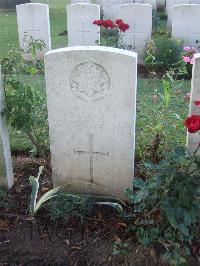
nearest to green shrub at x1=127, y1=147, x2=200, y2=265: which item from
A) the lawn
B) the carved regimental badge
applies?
the carved regimental badge

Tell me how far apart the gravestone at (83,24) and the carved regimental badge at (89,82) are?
17.1 ft

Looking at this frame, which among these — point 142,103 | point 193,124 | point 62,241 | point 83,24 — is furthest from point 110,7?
point 193,124

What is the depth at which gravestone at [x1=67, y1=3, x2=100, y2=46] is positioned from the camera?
7934 mm

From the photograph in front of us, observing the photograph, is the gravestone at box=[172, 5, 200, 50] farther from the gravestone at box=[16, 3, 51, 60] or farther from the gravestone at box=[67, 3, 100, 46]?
the gravestone at box=[16, 3, 51, 60]

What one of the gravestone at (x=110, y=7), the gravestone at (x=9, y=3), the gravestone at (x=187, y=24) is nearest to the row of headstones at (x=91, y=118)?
the gravestone at (x=187, y=24)

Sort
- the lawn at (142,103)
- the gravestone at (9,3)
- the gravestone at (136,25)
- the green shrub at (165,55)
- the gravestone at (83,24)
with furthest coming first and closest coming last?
the gravestone at (9,3), the gravestone at (83,24), the gravestone at (136,25), the green shrub at (165,55), the lawn at (142,103)

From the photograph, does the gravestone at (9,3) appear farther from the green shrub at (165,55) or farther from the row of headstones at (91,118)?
the row of headstones at (91,118)

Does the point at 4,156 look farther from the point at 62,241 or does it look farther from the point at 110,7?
the point at 110,7

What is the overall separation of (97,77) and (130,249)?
1.24 meters

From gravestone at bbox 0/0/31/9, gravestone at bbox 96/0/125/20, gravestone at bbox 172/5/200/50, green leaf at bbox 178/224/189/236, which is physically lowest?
green leaf at bbox 178/224/189/236

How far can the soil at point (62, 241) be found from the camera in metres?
2.77

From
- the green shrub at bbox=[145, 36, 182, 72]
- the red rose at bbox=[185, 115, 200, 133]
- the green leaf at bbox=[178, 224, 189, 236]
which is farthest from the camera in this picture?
the green shrub at bbox=[145, 36, 182, 72]

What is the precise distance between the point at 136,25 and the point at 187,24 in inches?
38.2

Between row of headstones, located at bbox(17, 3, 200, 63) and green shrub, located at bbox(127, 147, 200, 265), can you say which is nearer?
green shrub, located at bbox(127, 147, 200, 265)
